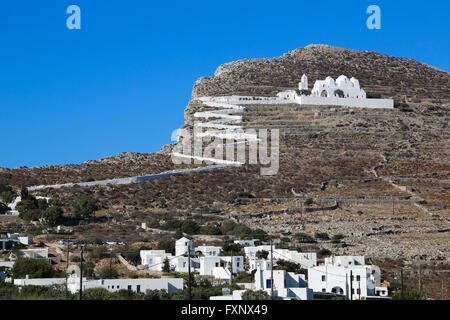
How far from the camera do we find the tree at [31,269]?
30359 mm

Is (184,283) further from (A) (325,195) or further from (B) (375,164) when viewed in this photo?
(B) (375,164)

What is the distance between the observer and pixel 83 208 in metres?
48.0

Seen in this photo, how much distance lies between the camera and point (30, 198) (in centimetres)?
4997

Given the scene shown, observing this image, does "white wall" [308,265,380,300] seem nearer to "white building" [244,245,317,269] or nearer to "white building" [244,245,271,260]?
"white building" [244,245,317,269]

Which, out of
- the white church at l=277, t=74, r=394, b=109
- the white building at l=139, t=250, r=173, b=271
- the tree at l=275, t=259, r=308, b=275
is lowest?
the tree at l=275, t=259, r=308, b=275

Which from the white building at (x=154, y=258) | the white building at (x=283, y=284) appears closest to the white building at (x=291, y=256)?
the white building at (x=154, y=258)

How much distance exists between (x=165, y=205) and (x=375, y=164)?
21274mm

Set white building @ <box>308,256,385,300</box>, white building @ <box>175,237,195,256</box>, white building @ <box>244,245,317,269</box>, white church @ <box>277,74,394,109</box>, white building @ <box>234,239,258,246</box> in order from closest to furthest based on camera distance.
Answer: white building @ <box>308,256,385,300</box>, white building @ <box>244,245,317,269</box>, white building @ <box>175,237,195,256</box>, white building @ <box>234,239,258,246</box>, white church @ <box>277,74,394,109</box>

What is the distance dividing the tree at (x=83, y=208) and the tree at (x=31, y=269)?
1651 centimetres

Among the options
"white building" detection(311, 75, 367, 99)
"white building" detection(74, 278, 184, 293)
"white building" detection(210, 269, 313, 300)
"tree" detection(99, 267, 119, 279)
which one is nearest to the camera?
"white building" detection(210, 269, 313, 300)

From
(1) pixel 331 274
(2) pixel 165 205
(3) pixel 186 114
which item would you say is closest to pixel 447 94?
(3) pixel 186 114

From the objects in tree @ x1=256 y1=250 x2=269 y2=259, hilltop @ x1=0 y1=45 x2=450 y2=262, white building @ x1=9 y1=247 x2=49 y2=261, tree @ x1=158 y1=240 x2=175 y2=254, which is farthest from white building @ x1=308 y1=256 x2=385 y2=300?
white building @ x1=9 y1=247 x2=49 y2=261

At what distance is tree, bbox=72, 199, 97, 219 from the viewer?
47812 millimetres

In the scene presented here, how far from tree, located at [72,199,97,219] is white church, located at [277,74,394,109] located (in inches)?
1563
